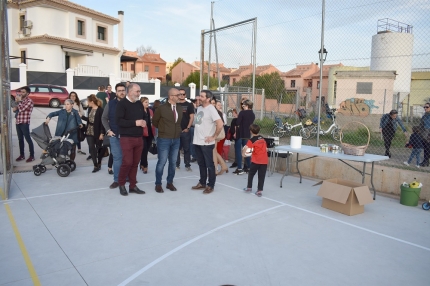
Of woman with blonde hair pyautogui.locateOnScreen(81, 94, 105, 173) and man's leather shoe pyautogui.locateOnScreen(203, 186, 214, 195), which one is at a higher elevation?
woman with blonde hair pyautogui.locateOnScreen(81, 94, 105, 173)

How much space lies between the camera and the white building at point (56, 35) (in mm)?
31297

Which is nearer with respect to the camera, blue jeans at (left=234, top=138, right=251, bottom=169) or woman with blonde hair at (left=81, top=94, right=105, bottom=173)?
woman with blonde hair at (left=81, top=94, right=105, bottom=173)

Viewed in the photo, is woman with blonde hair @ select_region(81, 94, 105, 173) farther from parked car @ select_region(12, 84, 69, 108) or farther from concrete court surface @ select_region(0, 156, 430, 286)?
parked car @ select_region(12, 84, 69, 108)

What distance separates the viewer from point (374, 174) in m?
7.33

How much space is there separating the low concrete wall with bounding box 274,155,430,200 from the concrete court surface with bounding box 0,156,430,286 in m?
0.56

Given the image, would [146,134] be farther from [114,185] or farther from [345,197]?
[345,197]

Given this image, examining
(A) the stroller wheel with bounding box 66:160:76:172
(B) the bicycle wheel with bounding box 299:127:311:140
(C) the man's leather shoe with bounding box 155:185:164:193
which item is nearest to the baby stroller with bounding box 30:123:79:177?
(A) the stroller wheel with bounding box 66:160:76:172

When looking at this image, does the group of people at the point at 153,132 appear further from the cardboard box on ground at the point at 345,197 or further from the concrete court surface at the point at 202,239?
the cardboard box on ground at the point at 345,197

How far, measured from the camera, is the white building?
3130 centimetres

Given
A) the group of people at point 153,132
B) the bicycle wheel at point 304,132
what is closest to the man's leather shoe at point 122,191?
the group of people at point 153,132

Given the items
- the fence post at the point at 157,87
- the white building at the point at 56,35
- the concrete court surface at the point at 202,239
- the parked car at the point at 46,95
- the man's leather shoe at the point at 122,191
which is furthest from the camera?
the white building at the point at 56,35

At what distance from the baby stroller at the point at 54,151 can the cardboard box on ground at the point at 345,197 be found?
520 cm

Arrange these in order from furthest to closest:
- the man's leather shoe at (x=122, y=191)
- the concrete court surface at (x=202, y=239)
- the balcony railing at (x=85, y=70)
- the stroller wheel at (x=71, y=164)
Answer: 1. the balcony railing at (x=85, y=70)
2. the stroller wheel at (x=71, y=164)
3. the man's leather shoe at (x=122, y=191)
4. the concrete court surface at (x=202, y=239)

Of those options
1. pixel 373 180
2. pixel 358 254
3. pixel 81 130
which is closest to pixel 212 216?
pixel 358 254
